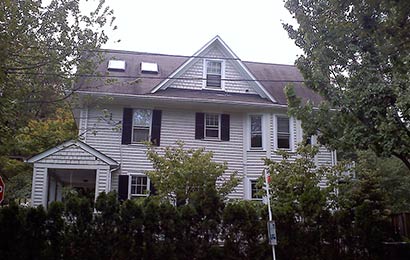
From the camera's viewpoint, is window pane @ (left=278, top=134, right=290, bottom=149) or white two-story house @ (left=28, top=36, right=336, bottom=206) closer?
white two-story house @ (left=28, top=36, right=336, bottom=206)

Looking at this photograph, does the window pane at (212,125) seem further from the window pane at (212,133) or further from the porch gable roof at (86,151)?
the porch gable roof at (86,151)

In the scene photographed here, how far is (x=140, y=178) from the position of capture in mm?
16453

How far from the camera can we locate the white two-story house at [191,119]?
16.4 m

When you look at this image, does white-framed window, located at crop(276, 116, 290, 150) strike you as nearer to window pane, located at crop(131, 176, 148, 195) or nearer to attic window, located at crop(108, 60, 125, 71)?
window pane, located at crop(131, 176, 148, 195)

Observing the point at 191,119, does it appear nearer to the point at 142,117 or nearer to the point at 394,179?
the point at 142,117

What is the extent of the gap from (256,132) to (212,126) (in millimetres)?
1820

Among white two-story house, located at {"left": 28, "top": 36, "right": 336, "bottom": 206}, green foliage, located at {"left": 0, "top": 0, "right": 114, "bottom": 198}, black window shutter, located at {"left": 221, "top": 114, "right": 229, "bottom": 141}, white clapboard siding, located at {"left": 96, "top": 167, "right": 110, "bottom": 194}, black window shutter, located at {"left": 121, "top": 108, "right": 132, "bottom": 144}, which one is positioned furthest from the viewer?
black window shutter, located at {"left": 221, "top": 114, "right": 229, "bottom": 141}

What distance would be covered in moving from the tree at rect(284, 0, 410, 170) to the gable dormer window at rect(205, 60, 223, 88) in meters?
5.93

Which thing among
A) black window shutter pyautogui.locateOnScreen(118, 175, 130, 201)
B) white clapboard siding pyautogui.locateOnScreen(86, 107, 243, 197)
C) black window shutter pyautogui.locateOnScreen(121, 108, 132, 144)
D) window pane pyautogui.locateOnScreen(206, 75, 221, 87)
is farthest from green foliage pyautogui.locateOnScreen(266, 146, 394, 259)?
window pane pyautogui.locateOnScreen(206, 75, 221, 87)

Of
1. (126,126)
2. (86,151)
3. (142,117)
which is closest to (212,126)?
(142,117)

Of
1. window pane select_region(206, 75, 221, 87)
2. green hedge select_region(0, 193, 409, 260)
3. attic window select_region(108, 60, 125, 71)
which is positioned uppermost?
attic window select_region(108, 60, 125, 71)

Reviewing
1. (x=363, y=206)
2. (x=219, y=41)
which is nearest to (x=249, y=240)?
(x=363, y=206)

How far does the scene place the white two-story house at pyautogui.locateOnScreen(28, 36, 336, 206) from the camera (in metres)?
16.4

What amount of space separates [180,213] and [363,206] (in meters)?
4.70
